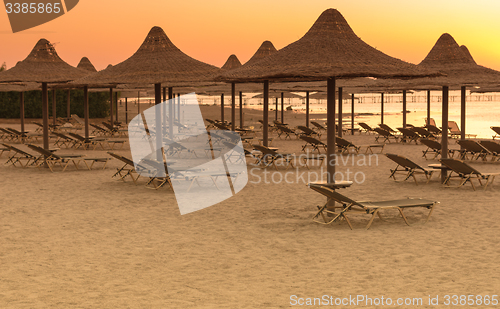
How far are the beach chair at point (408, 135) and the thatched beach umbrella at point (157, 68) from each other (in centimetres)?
939

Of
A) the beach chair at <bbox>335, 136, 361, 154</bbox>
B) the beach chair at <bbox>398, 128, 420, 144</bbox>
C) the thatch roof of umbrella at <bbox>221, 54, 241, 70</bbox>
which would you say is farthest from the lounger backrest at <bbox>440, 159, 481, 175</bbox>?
the thatch roof of umbrella at <bbox>221, 54, 241, 70</bbox>

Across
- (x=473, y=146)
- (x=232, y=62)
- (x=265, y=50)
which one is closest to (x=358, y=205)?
(x=473, y=146)

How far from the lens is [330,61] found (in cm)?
658

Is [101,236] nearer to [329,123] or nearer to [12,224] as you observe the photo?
[12,224]

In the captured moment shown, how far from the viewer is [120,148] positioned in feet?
54.8

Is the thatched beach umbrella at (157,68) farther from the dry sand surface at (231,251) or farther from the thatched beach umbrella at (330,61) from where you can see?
the dry sand surface at (231,251)

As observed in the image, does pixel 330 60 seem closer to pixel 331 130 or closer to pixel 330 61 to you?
pixel 330 61

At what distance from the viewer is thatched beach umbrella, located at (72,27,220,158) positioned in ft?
29.1

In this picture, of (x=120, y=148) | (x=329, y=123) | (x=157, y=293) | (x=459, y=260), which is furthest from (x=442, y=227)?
(x=120, y=148)

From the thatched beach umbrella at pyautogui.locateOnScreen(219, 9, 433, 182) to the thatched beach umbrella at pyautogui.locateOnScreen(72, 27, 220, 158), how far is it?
1.65 m

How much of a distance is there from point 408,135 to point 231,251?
13.4 metres

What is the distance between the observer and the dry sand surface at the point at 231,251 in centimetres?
405

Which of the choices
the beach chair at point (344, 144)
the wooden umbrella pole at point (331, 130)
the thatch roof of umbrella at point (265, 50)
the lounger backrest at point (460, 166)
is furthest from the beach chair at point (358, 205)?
the thatch roof of umbrella at point (265, 50)

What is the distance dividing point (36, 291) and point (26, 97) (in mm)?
29876
